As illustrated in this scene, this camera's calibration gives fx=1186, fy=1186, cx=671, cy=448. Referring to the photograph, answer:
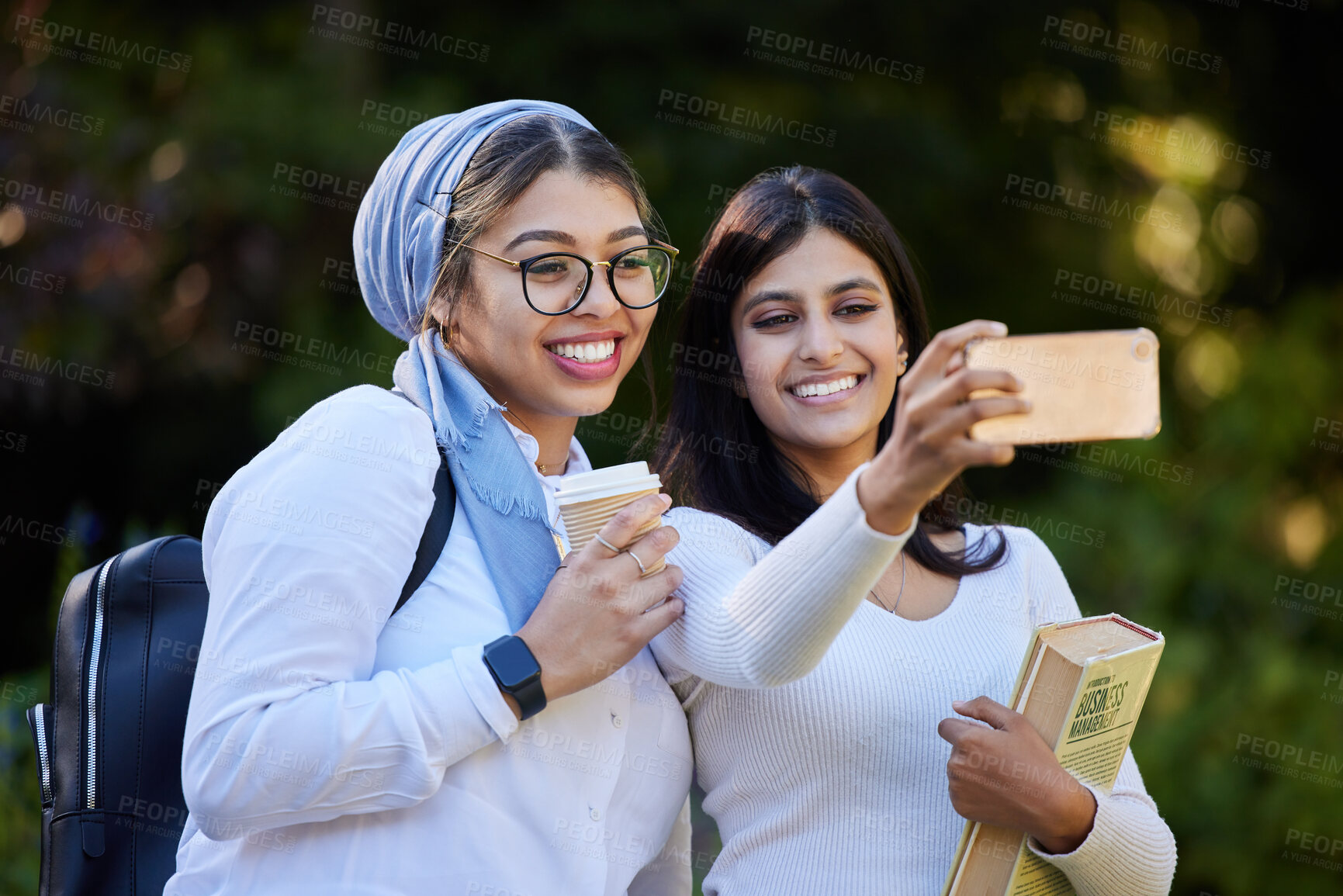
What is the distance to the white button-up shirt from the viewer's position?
5.04ft

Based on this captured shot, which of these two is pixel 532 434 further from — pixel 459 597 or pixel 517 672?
pixel 517 672

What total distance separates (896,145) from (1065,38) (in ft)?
3.13

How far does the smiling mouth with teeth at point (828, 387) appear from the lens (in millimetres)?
2107

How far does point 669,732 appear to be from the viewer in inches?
76.5

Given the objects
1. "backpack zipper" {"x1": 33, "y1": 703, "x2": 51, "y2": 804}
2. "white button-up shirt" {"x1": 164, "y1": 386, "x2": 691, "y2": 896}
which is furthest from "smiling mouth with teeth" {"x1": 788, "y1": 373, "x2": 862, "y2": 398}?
"backpack zipper" {"x1": 33, "y1": 703, "x2": 51, "y2": 804}

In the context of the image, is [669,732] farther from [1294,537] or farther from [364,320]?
[1294,537]

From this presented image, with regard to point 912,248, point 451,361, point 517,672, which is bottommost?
point 517,672

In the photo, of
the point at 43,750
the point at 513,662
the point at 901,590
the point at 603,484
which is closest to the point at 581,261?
the point at 603,484

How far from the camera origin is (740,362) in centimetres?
221

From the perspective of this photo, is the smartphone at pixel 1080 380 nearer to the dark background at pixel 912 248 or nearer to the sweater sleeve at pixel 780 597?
the sweater sleeve at pixel 780 597

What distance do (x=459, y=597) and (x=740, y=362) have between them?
0.76 m

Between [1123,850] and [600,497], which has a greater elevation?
[600,497]

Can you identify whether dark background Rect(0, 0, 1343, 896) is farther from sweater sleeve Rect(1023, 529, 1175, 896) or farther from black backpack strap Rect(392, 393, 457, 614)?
black backpack strap Rect(392, 393, 457, 614)

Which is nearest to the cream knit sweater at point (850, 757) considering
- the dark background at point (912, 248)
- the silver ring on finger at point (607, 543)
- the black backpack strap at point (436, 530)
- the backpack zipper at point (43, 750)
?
the silver ring on finger at point (607, 543)
